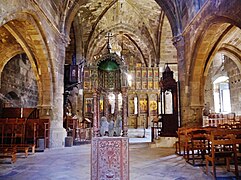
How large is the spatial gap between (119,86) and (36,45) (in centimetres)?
454

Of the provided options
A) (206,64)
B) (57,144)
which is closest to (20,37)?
(57,144)

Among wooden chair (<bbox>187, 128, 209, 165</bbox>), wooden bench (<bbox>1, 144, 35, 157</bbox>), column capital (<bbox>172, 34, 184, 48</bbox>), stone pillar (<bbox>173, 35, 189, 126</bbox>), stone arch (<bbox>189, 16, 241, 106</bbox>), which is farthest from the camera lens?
column capital (<bbox>172, 34, 184, 48</bbox>)

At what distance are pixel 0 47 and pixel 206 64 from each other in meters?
8.85

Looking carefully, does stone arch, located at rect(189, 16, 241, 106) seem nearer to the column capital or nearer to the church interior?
the church interior

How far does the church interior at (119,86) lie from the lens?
4383 millimetres

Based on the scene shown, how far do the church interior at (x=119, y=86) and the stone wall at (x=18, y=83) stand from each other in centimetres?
5

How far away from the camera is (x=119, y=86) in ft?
16.3

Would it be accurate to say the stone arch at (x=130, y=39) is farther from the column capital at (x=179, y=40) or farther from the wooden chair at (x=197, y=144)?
the wooden chair at (x=197, y=144)

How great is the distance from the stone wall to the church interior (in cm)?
5

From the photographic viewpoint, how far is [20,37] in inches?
311

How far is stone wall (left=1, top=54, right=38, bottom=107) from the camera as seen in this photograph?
35.3 feet

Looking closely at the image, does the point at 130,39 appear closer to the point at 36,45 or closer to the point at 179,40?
the point at 179,40

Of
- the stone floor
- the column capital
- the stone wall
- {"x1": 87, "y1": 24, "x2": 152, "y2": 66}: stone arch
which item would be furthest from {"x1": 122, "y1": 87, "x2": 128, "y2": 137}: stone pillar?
{"x1": 87, "y1": 24, "x2": 152, "y2": 66}: stone arch

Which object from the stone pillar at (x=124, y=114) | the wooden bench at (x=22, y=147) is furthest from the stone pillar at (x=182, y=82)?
the wooden bench at (x=22, y=147)
